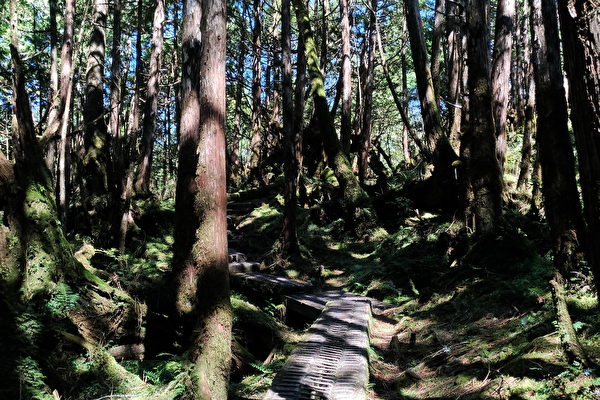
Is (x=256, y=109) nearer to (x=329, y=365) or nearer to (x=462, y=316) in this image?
(x=462, y=316)

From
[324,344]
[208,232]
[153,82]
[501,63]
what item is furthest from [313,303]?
[153,82]

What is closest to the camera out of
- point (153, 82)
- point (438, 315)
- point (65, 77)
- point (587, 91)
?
point (587, 91)

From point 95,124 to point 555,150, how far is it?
529 inches

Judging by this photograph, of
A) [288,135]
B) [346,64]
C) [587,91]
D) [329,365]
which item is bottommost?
[329,365]

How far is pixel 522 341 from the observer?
205 inches

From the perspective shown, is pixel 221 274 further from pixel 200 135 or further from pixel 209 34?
pixel 209 34

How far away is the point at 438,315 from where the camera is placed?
7938 mm

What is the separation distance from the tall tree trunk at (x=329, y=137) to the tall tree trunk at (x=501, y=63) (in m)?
5.23

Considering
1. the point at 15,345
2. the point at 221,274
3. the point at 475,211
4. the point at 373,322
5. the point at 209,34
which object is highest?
the point at 209,34

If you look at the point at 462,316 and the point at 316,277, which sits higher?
the point at 316,277

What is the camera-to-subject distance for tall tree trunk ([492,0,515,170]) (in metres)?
11.4

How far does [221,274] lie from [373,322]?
4.11 meters

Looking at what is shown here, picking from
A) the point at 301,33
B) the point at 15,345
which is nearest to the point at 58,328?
the point at 15,345

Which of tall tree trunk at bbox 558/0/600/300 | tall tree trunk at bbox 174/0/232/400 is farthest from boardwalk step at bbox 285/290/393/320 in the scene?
tall tree trunk at bbox 558/0/600/300
